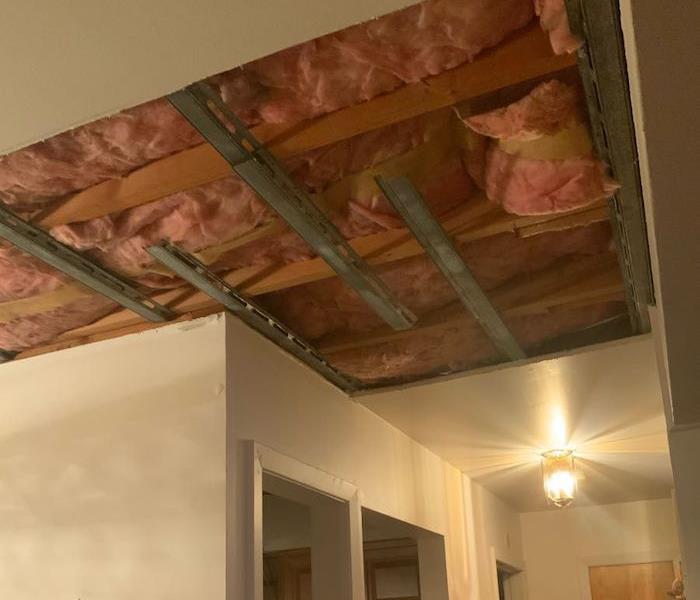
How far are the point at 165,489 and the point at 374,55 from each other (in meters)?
1.21

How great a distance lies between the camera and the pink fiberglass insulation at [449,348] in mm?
2445

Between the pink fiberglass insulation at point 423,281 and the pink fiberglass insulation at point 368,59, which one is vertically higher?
the pink fiberglass insulation at point 368,59

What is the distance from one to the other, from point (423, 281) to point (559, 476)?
178cm

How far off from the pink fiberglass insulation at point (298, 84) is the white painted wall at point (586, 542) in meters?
4.09

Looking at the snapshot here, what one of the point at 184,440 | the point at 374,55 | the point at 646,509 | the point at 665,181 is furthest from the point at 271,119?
the point at 646,509

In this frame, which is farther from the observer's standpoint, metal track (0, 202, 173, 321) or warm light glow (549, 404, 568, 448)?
warm light glow (549, 404, 568, 448)

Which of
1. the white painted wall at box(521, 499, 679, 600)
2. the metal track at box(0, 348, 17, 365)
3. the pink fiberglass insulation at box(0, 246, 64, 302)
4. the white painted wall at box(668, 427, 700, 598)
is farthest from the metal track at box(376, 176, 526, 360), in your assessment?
the white painted wall at box(521, 499, 679, 600)

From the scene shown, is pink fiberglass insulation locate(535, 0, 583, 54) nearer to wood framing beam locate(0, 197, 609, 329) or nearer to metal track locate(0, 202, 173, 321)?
wood framing beam locate(0, 197, 609, 329)

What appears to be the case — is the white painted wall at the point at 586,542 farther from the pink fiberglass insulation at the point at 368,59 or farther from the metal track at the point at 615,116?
the pink fiberglass insulation at the point at 368,59

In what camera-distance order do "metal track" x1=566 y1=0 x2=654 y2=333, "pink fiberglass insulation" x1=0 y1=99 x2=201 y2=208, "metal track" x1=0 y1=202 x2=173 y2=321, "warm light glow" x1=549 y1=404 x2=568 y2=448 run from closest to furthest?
"metal track" x1=566 y1=0 x2=654 y2=333
"pink fiberglass insulation" x1=0 y1=99 x2=201 y2=208
"metal track" x1=0 y1=202 x2=173 y2=321
"warm light glow" x1=549 y1=404 x2=568 y2=448

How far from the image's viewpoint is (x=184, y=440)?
83.0 inches

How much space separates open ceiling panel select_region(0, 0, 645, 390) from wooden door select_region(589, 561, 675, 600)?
113 inches

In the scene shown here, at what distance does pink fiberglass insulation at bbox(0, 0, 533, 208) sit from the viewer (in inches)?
51.6

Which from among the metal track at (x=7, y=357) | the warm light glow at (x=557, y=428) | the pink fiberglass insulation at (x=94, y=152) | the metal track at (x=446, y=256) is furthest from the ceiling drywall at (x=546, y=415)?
the pink fiberglass insulation at (x=94, y=152)
